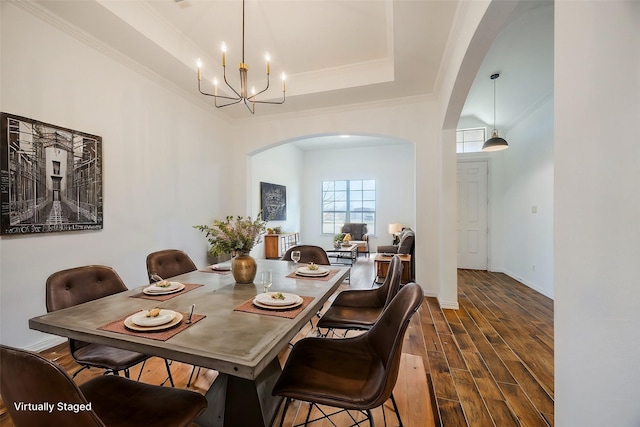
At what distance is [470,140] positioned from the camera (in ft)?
18.9

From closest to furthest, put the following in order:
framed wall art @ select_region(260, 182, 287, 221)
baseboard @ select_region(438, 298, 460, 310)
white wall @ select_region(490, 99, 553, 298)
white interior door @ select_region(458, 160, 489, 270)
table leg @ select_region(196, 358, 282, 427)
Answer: table leg @ select_region(196, 358, 282, 427)
baseboard @ select_region(438, 298, 460, 310)
white wall @ select_region(490, 99, 553, 298)
white interior door @ select_region(458, 160, 489, 270)
framed wall art @ select_region(260, 182, 287, 221)

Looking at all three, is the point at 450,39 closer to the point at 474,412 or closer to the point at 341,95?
the point at 341,95

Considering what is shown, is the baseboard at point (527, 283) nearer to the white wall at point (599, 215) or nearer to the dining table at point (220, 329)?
the dining table at point (220, 329)

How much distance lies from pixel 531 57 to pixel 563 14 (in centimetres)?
324

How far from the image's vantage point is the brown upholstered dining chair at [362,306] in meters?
1.87

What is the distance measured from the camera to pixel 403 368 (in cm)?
215

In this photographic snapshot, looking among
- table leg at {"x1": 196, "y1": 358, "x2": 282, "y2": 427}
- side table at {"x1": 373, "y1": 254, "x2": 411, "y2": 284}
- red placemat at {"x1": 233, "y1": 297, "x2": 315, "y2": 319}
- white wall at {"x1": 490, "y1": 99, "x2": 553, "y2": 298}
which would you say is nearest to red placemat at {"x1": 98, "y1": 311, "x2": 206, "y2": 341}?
red placemat at {"x1": 233, "y1": 297, "x2": 315, "y2": 319}

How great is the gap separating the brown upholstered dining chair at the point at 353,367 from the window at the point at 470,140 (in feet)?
17.9

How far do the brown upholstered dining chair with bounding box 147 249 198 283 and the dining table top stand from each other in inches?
20.8

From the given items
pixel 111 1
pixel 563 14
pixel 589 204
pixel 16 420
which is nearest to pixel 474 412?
pixel 589 204


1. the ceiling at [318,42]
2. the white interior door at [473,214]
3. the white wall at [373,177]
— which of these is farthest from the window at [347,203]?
the ceiling at [318,42]

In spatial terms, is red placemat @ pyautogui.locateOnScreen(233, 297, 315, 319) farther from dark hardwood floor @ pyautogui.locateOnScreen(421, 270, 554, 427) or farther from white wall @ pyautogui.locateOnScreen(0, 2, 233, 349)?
white wall @ pyautogui.locateOnScreen(0, 2, 233, 349)

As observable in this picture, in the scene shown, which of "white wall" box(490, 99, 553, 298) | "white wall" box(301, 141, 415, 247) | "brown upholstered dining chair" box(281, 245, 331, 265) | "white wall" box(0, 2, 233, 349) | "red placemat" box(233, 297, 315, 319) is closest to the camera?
"red placemat" box(233, 297, 315, 319)

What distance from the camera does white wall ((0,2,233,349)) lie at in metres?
2.16
